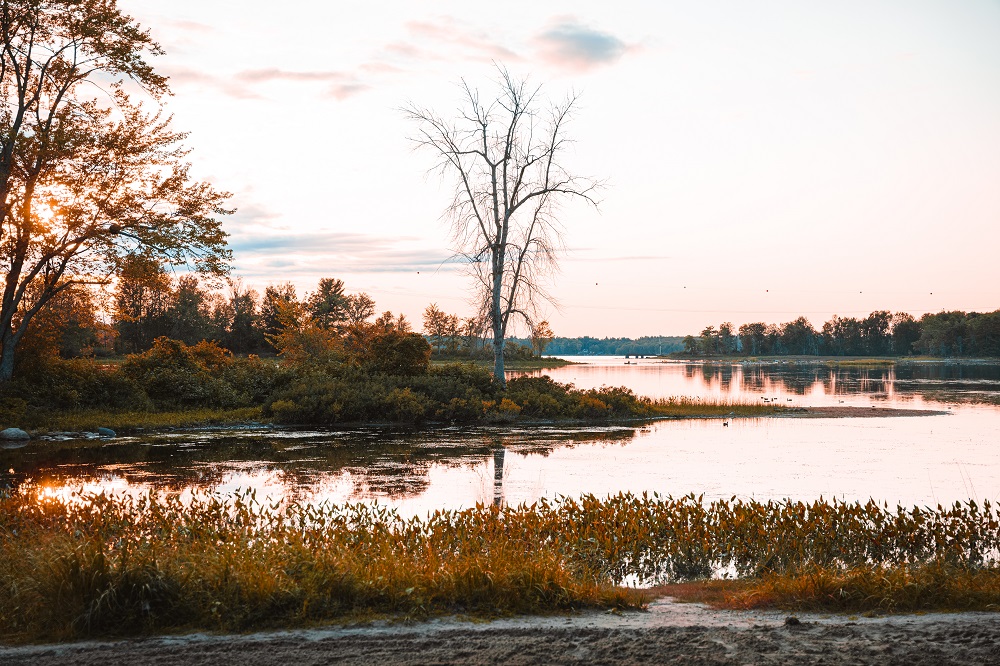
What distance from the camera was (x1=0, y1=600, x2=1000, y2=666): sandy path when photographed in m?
6.42

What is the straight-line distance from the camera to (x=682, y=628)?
Result: 23.6 feet

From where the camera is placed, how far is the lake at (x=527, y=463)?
17.0 m

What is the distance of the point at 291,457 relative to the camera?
73.6 feet

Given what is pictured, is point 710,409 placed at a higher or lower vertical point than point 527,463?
higher

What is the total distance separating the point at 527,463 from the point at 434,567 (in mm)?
13235

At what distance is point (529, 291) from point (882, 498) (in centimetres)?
2456

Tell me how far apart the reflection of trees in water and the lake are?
0.16 feet

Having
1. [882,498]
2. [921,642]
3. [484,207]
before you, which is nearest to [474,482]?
[882,498]

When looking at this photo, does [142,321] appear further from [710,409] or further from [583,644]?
[583,644]

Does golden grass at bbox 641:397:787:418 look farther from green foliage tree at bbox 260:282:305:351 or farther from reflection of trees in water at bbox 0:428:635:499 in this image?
green foliage tree at bbox 260:282:305:351

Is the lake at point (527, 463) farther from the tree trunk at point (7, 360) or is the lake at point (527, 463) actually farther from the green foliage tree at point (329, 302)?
the green foliage tree at point (329, 302)

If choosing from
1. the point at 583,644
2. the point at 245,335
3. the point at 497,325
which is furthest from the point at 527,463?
the point at 245,335

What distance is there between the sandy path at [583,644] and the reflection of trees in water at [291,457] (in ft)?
30.3

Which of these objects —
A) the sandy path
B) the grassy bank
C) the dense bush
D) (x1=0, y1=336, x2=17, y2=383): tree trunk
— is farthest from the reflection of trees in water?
the sandy path
